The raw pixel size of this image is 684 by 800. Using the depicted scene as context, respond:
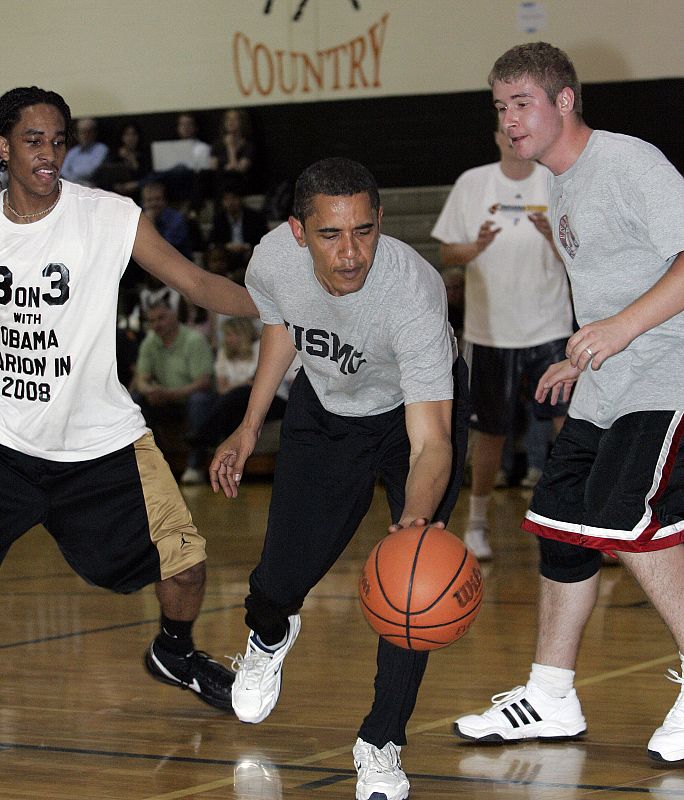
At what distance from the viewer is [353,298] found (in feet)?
10.9

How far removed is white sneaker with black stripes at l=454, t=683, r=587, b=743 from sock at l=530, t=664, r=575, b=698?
0.01m

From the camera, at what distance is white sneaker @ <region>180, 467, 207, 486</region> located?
10.2 m

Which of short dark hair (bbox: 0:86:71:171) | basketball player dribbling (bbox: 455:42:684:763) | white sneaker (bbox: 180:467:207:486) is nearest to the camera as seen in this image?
basketball player dribbling (bbox: 455:42:684:763)

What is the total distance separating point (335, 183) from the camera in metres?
3.09

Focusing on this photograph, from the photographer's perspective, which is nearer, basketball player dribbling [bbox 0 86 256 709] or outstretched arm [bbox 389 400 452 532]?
outstretched arm [bbox 389 400 452 532]

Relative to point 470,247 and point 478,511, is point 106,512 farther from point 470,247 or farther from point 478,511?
point 470,247

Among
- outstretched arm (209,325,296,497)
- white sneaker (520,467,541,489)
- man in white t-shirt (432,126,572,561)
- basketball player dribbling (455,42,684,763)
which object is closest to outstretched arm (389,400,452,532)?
basketball player dribbling (455,42,684,763)

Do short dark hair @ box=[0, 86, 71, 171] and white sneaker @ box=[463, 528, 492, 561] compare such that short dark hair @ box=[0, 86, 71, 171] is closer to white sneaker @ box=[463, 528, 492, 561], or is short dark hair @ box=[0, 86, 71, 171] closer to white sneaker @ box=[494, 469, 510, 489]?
white sneaker @ box=[463, 528, 492, 561]

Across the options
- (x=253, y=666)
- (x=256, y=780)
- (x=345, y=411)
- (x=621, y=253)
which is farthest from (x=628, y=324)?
(x=253, y=666)

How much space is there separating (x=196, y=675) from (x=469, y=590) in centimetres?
132

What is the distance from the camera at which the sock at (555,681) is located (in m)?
3.64

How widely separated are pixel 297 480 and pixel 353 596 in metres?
2.35

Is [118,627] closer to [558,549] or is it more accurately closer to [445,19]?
[558,549]

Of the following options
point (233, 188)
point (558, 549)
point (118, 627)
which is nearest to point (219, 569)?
point (118, 627)
